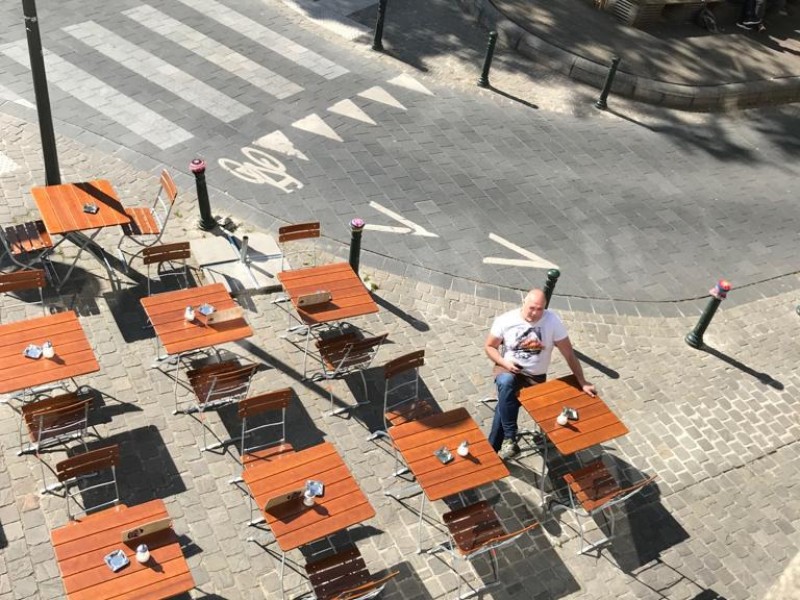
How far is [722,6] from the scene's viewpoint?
18125 mm

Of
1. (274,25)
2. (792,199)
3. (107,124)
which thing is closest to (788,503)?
(792,199)

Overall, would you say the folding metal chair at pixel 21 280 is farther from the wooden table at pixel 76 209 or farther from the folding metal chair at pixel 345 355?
the folding metal chair at pixel 345 355

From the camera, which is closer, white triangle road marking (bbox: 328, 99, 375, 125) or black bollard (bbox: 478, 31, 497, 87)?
white triangle road marking (bbox: 328, 99, 375, 125)

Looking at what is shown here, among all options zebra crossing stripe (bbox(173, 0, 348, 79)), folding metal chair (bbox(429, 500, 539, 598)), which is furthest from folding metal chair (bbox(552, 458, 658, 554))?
zebra crossing stripe (bbox(173, 0, 348, 79))

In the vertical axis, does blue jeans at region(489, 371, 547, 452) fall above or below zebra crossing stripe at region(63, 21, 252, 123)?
below

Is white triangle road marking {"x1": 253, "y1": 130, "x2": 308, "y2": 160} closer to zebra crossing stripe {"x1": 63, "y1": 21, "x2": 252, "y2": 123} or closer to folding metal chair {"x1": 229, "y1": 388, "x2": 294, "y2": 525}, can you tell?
zebra crossing stripe {"x1": 63, "y1": 21, "x2": 252, "y2": 123}

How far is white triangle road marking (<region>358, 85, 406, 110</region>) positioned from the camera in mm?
14250

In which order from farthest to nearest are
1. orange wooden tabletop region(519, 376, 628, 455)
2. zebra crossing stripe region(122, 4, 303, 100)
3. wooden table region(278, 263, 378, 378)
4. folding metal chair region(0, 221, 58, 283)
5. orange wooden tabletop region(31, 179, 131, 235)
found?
zebra crossing stripe region(122, 4, 303, 100) < folding metal chair region(0, 221, 58, 283) < orange wooden tabletop region(31, 179, 131, 235) < wooden table region(278, 263, 378, 378) < orange wooden tabletop region(519, 376, 628, 455)

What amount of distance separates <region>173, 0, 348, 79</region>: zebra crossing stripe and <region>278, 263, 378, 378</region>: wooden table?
6374 millimetres

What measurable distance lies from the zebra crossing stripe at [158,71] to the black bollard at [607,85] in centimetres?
658

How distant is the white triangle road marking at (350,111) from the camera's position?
1373 cm

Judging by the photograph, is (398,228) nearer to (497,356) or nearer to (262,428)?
(497,356)

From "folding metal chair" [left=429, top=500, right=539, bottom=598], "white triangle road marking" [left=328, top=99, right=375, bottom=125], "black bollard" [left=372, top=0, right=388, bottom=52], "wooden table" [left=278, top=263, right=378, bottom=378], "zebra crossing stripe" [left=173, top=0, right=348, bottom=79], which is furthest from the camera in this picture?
"black bollard" [left=372, top=0, right=388, bottom=52]

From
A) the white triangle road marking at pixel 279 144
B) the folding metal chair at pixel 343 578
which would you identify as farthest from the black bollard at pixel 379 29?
→ the folding metal chair at pixel 343 578
